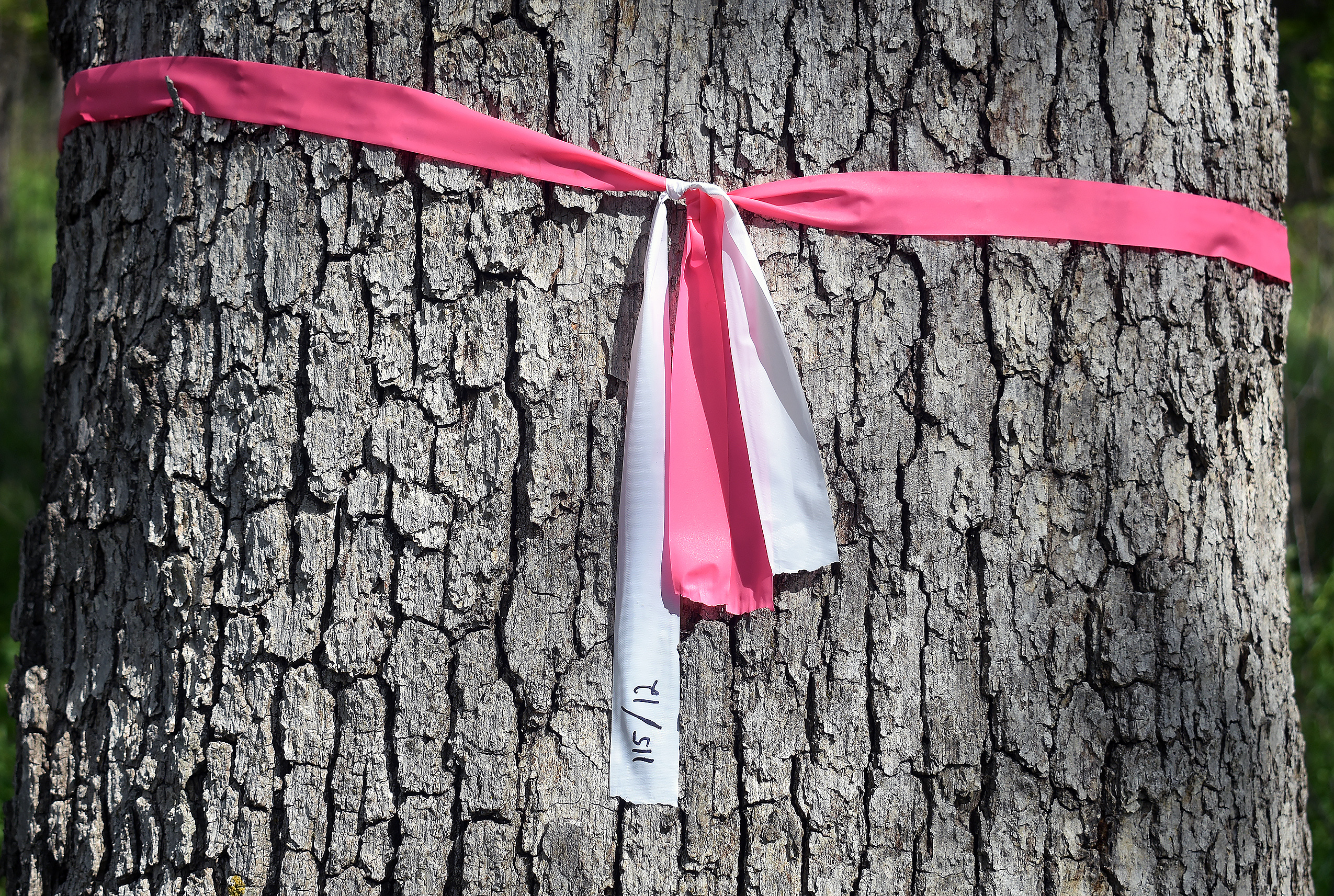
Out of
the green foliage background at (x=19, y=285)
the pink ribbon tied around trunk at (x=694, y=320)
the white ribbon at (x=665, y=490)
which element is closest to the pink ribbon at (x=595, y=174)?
the pink ribbon tied around trunk at (x=694, y=320)

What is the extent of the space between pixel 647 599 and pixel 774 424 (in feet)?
1.00

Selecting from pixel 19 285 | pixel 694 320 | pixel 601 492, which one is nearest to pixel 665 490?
pixel 601 492

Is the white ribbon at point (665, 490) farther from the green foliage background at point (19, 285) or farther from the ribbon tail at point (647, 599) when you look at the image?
the green foliage background at point (19, 285)

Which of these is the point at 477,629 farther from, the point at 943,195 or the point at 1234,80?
the point at 1234,80

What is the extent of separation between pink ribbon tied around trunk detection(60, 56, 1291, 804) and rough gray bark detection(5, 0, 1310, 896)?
3cm

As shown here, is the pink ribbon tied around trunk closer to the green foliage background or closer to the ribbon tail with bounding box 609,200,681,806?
the ribbon tail with bounding box 609,200,681,806

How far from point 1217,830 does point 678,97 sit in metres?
1.33

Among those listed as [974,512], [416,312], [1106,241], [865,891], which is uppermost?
[1106,241]

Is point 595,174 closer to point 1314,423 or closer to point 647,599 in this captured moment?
point 647,599

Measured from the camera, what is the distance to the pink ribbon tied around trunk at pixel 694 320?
50.3 inches

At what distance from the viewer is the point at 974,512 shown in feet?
4.38

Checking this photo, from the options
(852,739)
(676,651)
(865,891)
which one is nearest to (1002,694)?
(852,739)

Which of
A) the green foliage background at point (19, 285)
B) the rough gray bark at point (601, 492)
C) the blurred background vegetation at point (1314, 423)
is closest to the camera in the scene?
the rough gray bark at point (601, 492)

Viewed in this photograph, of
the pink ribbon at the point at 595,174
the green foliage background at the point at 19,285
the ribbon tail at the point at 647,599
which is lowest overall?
the ribbon tail at the point at 647,599
